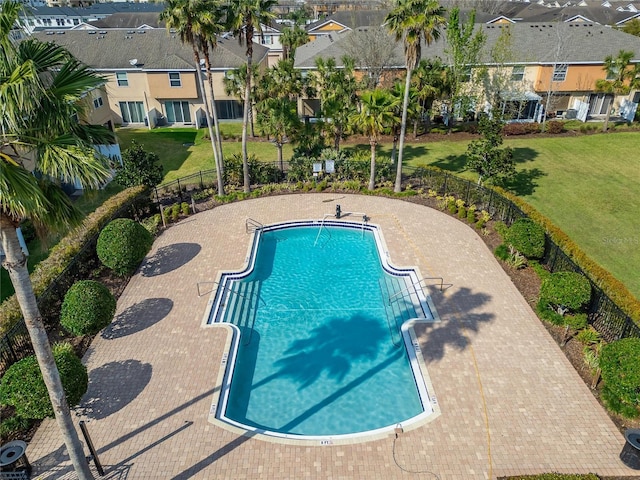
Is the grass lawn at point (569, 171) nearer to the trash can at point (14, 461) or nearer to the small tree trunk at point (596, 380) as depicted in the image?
the small tree trunk at point (596, 380)

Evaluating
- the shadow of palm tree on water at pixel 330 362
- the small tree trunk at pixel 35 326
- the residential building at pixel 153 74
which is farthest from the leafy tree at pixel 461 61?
the small tree trunk at pixel 35 326

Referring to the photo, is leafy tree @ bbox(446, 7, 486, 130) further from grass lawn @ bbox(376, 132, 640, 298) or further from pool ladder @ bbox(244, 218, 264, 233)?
pool ladder @ bbox(244, 218, 264, 233)

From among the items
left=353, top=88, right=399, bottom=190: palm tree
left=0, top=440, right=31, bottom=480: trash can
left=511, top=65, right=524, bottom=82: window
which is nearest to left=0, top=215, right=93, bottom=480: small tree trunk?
left=0, top=440, right=31, bottom=480: trash can

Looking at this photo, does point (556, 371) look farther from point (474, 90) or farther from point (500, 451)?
point (474, 90)

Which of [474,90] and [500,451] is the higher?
[474,90]

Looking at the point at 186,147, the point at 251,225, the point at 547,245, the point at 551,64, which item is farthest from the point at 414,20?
the point at 551,64

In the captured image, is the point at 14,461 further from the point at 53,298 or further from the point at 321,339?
the point at 321,339

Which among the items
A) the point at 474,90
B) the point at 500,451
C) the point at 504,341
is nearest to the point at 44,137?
the point at 500,451
